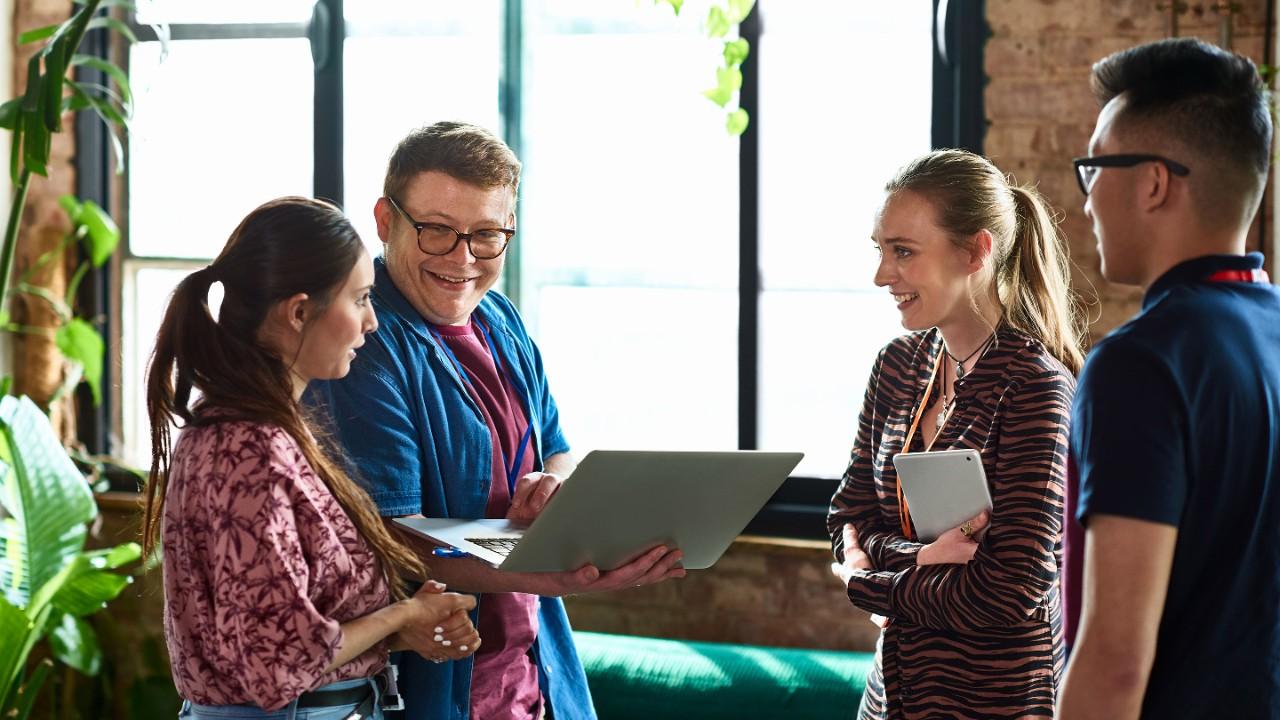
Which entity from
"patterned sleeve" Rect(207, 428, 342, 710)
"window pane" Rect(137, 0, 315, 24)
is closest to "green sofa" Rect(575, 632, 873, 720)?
"patterned sleeve" Rect(207, 428, 342, 710)

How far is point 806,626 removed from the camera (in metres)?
3.04

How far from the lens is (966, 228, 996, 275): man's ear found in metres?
1.75

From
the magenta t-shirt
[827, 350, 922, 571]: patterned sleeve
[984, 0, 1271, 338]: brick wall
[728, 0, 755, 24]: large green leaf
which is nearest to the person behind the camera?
the magenta t-shirt

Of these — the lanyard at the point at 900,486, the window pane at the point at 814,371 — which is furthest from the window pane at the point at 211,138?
the lanyard at the point at 900,486

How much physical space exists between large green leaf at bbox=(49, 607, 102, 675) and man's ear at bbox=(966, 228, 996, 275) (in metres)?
2.44

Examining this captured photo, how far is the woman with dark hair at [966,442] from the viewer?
1602 millimetres

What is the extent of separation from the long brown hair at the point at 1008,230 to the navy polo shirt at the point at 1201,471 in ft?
2.07

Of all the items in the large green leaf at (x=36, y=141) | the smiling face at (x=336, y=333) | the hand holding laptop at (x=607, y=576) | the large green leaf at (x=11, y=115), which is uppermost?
the large green leaf at (x=11, y=115)

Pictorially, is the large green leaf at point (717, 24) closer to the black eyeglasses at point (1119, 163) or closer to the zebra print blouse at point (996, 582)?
the zebra print blouse at point (996, 582)

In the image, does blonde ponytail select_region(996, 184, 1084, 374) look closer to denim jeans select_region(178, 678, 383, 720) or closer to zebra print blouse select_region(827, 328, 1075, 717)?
zebra print blouse select_region(827, 328, 1075, 717)

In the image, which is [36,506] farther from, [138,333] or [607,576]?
[607,576]

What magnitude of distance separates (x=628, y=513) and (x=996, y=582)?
1.61ft

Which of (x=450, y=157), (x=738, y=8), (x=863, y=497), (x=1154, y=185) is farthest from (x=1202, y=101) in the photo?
(x=738, y=8)

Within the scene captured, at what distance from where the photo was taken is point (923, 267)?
1.75 m
